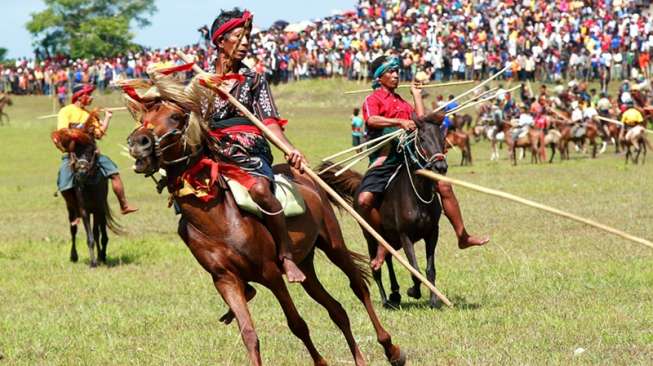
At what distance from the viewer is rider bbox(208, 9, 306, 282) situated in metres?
8.16

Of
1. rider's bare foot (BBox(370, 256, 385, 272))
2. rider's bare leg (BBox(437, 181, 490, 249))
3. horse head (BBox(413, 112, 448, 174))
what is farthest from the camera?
rider's bare leg (BBox(437, 181, 490, 249))

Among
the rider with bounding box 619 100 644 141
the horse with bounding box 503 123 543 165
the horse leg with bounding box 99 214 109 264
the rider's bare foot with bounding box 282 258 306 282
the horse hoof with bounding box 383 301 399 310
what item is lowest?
the horse with bounding box 503 123 543 165

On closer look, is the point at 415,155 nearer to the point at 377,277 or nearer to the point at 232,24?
the point at 377,277

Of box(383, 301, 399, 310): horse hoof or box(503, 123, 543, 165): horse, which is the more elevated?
box(383, 301, 399, 310): horse hoof

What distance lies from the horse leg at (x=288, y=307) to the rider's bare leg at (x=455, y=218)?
407 cm

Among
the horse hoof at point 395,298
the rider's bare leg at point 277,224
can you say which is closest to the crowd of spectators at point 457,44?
the horse hoof at point 395,298

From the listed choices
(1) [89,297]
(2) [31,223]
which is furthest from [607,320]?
(2) [31,223]

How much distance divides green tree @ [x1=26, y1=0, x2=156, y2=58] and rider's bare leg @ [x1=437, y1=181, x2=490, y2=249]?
263ft

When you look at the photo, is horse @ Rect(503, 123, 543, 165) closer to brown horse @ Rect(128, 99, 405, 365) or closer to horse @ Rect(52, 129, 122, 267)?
horse @ Rect(52, 129, 122, 267)

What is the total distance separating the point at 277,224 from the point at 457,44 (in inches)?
1770

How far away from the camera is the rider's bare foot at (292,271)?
8078 millimetres

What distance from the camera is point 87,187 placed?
17391 millimetres

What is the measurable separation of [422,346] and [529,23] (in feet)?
146

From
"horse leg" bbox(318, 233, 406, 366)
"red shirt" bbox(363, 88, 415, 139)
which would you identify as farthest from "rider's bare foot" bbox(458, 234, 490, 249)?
"horse leg" bbox(318, 233, 406, 366)
